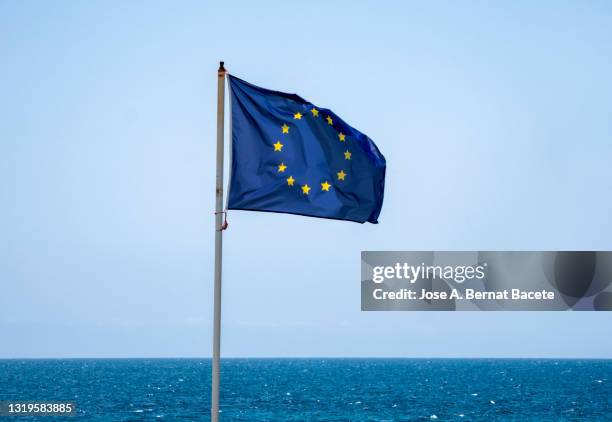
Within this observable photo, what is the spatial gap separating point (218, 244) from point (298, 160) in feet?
7.21

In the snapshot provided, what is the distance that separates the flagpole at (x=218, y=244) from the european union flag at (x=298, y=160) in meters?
0.43

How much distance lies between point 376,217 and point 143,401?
95.6m

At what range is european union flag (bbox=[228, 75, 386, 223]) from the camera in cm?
1540

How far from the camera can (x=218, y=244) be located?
14.6 meters

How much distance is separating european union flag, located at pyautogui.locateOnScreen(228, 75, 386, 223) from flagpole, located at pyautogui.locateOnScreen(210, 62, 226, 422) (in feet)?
1.42

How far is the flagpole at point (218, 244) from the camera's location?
14.3 meters
